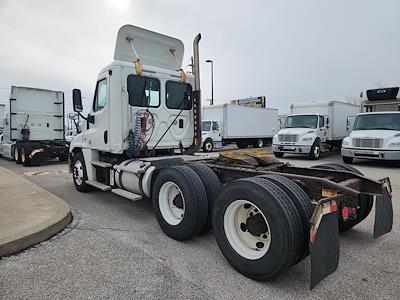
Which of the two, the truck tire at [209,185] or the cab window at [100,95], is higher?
the cab window at [100,95]

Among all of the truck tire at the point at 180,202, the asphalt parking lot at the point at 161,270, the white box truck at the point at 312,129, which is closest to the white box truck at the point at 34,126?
the asphalt parking lot at the point at 161,270

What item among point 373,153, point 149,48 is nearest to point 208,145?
point 373,153

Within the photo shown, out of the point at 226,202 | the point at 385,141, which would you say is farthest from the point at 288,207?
the point at 385,141

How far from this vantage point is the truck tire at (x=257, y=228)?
270 centimetres

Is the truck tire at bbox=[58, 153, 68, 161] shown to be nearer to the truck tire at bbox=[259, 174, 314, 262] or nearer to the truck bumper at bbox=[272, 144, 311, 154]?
the truck bumper at bbox=[272, 144, 311, 154]

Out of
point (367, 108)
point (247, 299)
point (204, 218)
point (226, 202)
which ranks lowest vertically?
point (247, 299)

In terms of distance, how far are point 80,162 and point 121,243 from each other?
361 centimetres

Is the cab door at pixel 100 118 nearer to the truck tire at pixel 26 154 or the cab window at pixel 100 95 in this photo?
the cab window at pixel 100 95

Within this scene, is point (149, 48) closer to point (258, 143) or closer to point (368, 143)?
point (368, 143)

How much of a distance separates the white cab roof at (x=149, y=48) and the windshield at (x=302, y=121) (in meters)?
11.4

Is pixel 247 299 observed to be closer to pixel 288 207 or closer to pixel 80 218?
pixel 288 207

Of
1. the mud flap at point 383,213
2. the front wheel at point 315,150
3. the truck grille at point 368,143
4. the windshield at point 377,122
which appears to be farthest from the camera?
the front wheel at point 315,150

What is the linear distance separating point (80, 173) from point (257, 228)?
5123 mm

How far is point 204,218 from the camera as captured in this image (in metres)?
3.87
